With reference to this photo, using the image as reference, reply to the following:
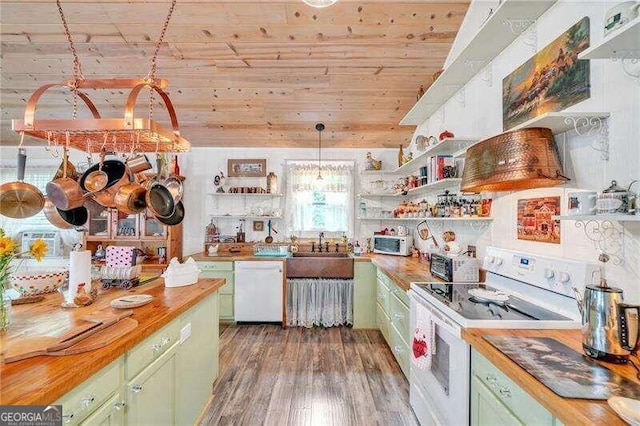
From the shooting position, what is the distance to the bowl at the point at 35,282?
1.65 m

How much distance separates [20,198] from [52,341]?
859 millimetres

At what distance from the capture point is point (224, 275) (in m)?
3.77

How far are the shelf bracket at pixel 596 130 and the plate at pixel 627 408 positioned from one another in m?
1.03

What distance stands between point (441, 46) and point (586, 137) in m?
1.90

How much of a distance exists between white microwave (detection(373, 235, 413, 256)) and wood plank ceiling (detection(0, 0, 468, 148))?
152 centimetres

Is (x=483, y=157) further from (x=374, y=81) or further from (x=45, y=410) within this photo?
(x=45, y=410)

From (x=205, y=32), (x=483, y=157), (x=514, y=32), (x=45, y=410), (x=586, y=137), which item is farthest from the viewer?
(x=205, y=32)

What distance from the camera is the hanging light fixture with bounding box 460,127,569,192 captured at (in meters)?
1.49

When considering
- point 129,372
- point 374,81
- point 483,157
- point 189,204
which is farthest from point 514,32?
point 189,204

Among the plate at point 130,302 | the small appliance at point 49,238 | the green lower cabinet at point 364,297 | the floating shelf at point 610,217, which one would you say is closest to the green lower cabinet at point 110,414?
the plate at point 130,302

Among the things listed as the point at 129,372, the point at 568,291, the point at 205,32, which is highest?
the point at 205,32

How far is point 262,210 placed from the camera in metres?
4.36

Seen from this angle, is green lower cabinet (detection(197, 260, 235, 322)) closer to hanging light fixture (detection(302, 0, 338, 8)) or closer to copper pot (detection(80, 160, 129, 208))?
copper pot (detection(80, 160, 129, 208))

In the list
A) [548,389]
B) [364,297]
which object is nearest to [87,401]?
[548,389]
